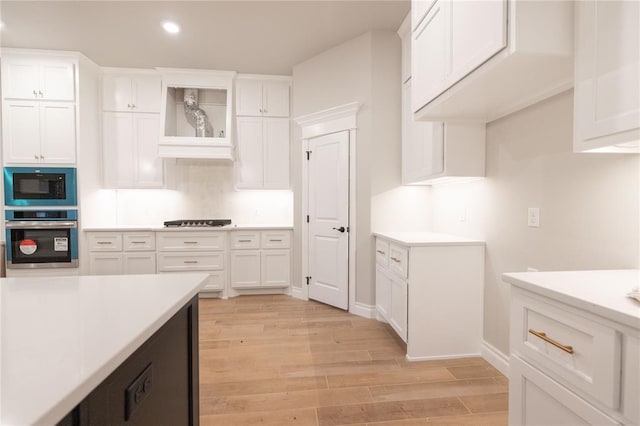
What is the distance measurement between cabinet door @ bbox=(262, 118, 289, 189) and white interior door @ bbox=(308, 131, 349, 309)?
2.10 feet

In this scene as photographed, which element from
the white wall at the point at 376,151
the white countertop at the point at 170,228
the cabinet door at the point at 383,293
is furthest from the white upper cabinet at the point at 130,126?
the cabinet door at the point at 383,293

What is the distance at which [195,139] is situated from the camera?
4.06 m

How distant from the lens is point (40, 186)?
3.60m

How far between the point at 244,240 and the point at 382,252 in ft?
6.50

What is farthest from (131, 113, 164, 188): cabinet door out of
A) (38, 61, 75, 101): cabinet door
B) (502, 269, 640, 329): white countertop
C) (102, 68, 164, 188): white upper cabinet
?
(502, 269, 640, 329): white countertop

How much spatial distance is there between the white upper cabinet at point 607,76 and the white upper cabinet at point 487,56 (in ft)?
0.40

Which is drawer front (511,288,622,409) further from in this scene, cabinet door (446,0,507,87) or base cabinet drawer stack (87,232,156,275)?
base cabinet drawer stack (87,232,156,275)

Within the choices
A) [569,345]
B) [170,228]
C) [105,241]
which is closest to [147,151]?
[170,228]

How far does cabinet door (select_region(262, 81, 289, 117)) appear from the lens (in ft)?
14.1

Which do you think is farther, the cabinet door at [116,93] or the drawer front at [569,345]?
the cabinet door at [116,93]

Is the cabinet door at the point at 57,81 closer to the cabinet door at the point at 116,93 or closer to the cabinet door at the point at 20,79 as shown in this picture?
the cabinet door at the point at 20,79

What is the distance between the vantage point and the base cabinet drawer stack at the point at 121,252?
151 inches

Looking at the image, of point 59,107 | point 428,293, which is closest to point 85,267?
point 59,107

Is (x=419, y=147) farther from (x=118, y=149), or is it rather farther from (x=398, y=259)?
(x=118, y=149)
